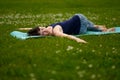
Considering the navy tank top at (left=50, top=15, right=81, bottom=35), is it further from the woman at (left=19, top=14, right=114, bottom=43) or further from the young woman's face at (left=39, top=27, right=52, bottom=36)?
the young woman's face at (left=39, top=27, right=52, bottom=36)

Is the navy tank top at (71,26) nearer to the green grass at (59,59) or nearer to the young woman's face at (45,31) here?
the young woman's face at (45,31)

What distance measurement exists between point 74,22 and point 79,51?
4562 millimetres

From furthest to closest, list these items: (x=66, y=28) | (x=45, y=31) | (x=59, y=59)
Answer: (x=66, y=28)
(x=45, y=31)
(x=59, y=59)

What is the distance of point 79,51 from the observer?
9.53 meters

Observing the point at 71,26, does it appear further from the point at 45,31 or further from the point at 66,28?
the point at 45,31

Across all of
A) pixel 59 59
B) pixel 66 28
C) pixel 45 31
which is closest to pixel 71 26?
pixel 66 28

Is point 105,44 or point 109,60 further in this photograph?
point 105,44

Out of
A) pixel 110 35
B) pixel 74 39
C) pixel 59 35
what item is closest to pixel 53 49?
pixel 74 39

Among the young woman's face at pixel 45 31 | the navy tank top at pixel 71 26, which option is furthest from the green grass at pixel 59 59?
the navy tank top at pixel 71 26

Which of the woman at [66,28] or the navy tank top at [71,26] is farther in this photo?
the navy tank top at [71,26]

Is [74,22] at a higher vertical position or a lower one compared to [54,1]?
higher

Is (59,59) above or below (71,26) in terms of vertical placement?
above

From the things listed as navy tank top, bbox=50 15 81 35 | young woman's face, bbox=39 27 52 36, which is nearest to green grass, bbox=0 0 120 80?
young woman's face, bbox=39 27 52 36

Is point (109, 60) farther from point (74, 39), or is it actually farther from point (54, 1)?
point (54, 1)
